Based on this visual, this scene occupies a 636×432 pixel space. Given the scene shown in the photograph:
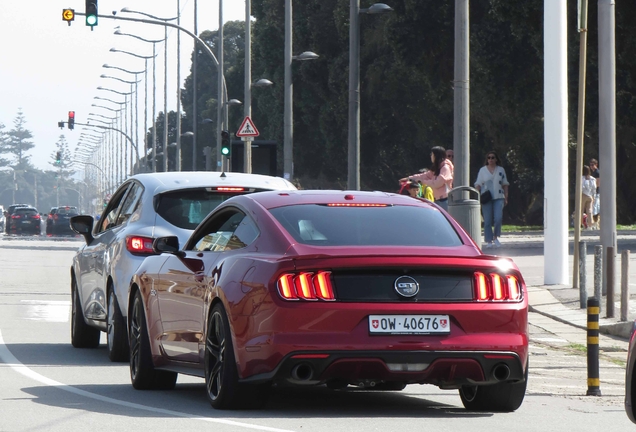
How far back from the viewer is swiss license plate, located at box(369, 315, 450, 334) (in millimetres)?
8305

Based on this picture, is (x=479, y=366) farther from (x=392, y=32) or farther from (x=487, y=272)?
(x=392, y=32)

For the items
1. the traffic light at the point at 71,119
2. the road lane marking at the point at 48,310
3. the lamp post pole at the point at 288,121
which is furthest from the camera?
the traffic light at the point at 71,119

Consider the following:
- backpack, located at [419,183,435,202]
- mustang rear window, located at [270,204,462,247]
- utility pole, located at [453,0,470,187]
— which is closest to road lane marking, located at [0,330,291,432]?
mustang rear window, located at [270,204,462,247]

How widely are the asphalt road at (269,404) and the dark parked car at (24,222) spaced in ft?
214

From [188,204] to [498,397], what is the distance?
4.18m

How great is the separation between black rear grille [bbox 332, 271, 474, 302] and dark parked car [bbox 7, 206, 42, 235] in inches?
2787

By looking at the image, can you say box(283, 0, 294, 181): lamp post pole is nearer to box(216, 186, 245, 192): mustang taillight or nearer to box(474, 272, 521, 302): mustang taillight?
box(216, 186, 245, 192): mustang taillight

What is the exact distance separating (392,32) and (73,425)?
40.9 m

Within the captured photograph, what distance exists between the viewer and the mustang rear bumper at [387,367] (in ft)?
27.0

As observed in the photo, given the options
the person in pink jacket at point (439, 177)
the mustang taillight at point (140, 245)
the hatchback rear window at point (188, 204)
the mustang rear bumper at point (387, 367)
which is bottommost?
the mustang rear bumper at point (387, 367)

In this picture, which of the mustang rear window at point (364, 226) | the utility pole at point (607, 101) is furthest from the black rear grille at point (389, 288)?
the utility pole at point (607, 101)

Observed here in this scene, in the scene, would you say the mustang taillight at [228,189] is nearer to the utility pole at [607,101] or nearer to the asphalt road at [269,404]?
the asphalt road at [269,404]

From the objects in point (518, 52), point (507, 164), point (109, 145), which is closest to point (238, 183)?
point (518, 52)

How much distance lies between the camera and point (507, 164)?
58.0 m
